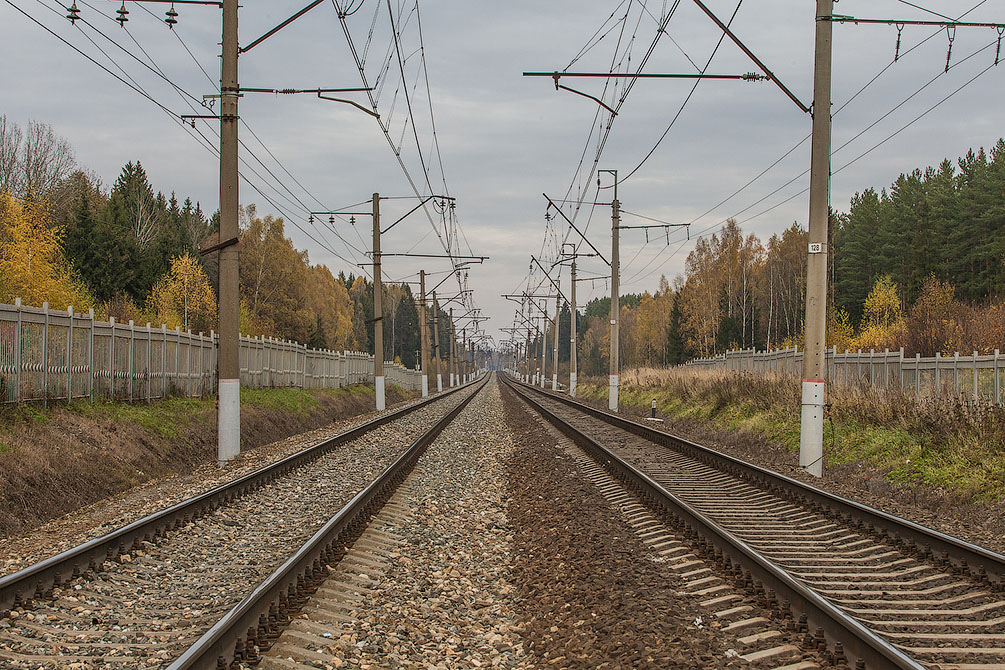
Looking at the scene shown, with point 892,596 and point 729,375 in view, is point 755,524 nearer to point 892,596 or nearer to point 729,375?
point 892,596

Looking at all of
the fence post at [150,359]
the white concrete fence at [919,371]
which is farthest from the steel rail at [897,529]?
the fence post at [150,359]

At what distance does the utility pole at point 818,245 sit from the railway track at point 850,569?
1851 mm

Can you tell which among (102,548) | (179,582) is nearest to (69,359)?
(102,548)

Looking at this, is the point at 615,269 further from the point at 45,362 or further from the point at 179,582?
the point at 179,582

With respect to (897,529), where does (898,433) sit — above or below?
above

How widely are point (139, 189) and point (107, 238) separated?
89.6 ft

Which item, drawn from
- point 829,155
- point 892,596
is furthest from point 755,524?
point 829,155

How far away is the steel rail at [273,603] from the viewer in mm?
5148

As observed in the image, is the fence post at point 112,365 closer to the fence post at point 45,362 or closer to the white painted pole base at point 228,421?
the fence post at point 45,362

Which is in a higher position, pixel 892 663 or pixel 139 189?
pixel 139 189

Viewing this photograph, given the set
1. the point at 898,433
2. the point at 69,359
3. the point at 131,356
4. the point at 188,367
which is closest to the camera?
the point at 898,433

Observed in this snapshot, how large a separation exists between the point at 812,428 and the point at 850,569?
7217 mm

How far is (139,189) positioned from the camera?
80.6 metres

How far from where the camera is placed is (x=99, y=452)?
14.8 m
